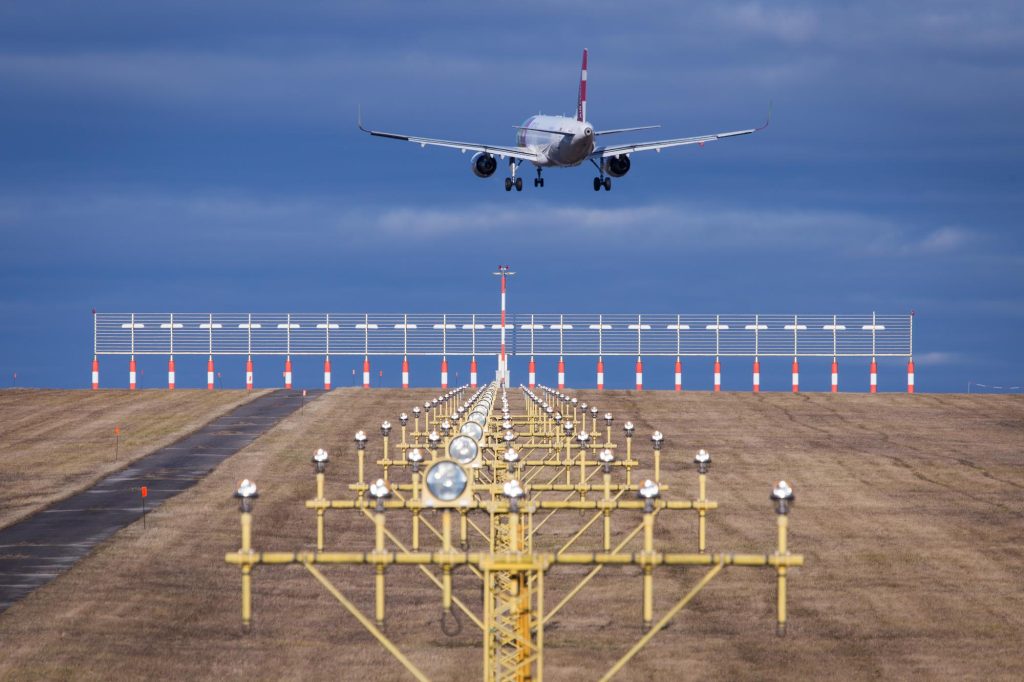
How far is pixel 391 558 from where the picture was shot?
80.7 feet

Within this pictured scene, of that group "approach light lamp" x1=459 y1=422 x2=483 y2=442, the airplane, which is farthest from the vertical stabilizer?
"approach light lamp" x1=459 y1=422 x2=483 y2=442

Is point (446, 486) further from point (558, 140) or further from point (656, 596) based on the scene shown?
point (558, 140)

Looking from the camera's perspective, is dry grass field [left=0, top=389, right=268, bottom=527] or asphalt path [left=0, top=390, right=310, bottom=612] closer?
asphalt path [left=0, top=390, right=310, bottom=612]

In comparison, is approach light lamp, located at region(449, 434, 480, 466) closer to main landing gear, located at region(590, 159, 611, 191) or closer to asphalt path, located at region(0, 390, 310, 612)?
asphalt path, located at region(0, 390, 310, 612)

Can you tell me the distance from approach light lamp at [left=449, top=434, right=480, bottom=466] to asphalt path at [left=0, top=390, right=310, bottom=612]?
18.7 meters

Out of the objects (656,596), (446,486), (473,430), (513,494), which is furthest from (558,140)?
(513,494)

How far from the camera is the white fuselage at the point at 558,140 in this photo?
7906cm

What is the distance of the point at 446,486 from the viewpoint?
89.0 feet

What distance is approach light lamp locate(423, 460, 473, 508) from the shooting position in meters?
27.0

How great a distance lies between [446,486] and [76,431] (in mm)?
61146

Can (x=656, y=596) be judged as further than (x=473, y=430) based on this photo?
Yes

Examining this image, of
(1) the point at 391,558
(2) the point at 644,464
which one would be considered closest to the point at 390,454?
(2) the point at 644,464

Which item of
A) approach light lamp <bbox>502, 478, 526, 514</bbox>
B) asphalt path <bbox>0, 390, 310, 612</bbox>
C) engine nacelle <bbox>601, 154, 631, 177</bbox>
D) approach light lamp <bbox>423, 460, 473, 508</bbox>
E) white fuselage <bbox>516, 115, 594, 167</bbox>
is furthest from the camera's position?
engine nacelle <bbox>601, 154, 631, 177</bbox>

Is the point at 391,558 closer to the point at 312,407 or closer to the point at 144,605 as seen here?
the point at 144,605
